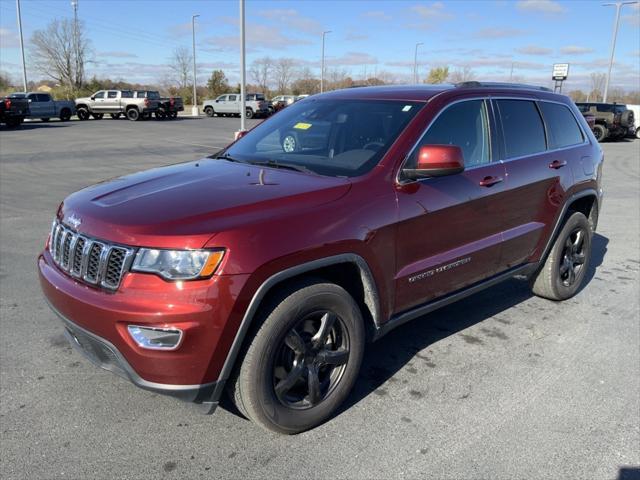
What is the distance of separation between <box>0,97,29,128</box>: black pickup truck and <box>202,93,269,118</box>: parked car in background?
1672 cm

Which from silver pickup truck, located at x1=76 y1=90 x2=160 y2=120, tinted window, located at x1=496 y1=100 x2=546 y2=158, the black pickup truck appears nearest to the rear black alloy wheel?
tinted window, located at x1=496 y1=100 x2=546 y2=158

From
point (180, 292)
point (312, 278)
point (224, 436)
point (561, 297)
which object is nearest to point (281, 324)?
point (312, 278)

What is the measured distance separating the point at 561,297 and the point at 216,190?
141 inches

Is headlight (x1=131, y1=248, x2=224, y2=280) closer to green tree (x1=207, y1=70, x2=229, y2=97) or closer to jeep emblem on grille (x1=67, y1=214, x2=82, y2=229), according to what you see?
jeep emblem on grille (x1=67, y1=214, x2=82, y2=229)

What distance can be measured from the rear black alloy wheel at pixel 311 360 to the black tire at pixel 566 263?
2.60 m

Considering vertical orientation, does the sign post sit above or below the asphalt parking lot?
above

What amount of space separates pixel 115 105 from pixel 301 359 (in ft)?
126

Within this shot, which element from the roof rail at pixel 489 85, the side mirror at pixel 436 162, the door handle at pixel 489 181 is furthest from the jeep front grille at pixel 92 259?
the roof rail at pixel 489 85

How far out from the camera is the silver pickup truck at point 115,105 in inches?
1451

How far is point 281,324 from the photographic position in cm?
271

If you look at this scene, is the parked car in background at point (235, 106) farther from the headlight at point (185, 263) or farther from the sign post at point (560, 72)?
the headlight at point (185, 263)

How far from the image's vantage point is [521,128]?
4.35m

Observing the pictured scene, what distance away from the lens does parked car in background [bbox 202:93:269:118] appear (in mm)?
41219

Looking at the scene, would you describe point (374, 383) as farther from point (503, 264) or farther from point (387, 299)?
point (503, 264)
